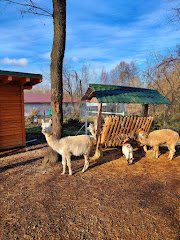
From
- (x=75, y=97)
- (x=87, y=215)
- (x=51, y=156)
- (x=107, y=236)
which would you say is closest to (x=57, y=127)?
(x=51, y=156)

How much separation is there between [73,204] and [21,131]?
6.05 meters

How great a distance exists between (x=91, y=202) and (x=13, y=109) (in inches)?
249

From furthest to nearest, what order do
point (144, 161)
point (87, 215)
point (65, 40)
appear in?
1. point (144, 161)
2. point (65, 40)
3. point (87, 215)

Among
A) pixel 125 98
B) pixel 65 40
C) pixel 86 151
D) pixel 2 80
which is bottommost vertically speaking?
pixel 86 151

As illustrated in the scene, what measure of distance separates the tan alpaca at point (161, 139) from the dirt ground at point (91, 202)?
0.83 meters

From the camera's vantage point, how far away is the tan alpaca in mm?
7785

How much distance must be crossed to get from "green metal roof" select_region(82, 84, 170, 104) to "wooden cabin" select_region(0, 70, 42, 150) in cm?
283

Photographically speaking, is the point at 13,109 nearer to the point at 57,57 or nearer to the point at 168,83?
the point at 57,57

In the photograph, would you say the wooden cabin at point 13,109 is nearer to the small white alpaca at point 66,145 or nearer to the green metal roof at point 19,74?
the green metal roof at point 19,74

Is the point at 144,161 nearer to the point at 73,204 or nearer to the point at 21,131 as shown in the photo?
the point at 73,204

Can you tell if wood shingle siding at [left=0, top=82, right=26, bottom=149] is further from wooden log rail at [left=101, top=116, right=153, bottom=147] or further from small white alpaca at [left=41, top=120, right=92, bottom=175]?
wooden log rail at [left=101, top=116, right=153, bottom=147]

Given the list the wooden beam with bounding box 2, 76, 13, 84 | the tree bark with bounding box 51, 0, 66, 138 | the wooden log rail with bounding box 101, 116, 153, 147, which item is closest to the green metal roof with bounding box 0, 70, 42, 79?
the wooden beam with bounding box 2, 76, 13, 84

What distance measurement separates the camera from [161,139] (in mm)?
7812

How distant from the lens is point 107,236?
3.36 metres
